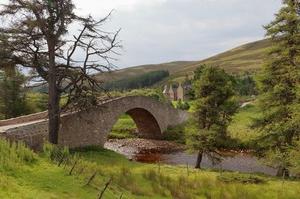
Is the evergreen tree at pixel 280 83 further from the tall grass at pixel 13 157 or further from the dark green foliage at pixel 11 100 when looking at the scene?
the dark green foliage at pixel 11 100

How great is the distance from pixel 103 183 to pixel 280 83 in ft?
54.6

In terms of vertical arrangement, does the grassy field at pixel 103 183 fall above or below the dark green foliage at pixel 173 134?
above

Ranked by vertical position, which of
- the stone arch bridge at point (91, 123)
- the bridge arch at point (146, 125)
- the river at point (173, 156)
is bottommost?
the river at point (173, 156)

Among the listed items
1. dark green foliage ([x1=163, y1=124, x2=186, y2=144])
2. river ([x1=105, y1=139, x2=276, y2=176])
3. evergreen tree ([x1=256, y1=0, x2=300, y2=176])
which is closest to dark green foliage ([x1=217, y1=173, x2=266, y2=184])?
evergreen tree ([x1=256, y1=0, x2=300, y2=176])

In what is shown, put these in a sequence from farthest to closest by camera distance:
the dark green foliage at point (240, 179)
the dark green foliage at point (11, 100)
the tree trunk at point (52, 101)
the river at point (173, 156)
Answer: the dark green foliage at point (11, 100)
the river at point (173, 156)
the tree trunk at point (52, 101)
the dark green foliage at point (240, 179)

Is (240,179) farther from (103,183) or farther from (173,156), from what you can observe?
(173,156)

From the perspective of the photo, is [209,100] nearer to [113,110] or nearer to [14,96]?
[113,110]

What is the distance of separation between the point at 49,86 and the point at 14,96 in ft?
90.1

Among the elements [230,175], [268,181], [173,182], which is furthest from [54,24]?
[268,181]

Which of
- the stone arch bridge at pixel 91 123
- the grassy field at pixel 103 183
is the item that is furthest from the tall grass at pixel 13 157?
the stone arch bridge at pixel 91 123

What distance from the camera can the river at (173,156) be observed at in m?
41.2

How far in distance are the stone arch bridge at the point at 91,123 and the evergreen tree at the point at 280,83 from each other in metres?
13.1

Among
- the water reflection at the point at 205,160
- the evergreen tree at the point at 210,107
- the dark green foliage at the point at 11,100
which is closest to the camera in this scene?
the evergreen tree at the point at 210,107

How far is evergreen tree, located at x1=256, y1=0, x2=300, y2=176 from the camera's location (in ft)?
97.8
